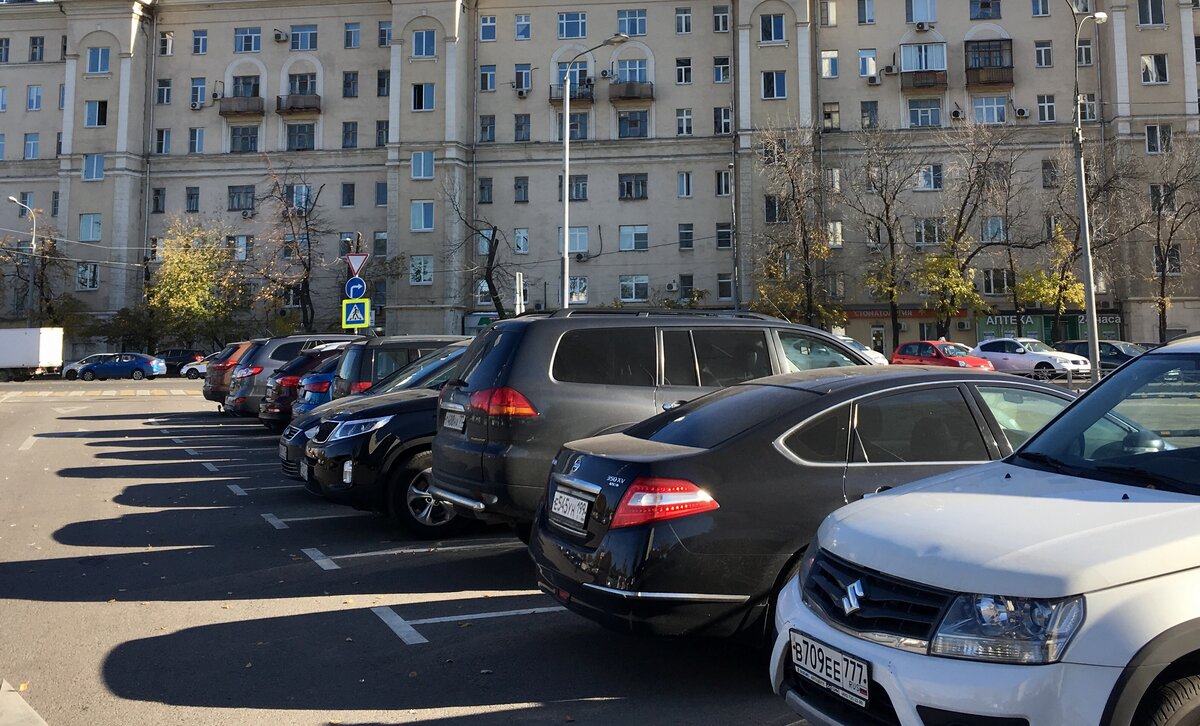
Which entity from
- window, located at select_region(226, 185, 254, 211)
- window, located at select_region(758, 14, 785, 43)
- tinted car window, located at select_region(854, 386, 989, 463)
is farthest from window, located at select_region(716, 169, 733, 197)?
tinted car window, located at select_region(854, 386, 989, 463)

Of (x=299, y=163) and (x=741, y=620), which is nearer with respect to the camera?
(x=741, y=620)

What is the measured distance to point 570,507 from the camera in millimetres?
4711

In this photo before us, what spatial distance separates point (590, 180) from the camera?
2063 inches

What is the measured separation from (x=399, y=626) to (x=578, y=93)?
4985 cm

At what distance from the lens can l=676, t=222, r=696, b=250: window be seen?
52.0 m

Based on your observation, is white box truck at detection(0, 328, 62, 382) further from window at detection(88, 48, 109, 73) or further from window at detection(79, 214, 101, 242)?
window at detection(88, 48, 109, 73)

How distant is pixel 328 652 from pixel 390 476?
325 cm

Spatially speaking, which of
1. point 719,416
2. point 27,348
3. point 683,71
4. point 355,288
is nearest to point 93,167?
point 27,348

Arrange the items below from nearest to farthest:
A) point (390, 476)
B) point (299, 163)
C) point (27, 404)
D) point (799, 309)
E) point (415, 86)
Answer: point (390, 476) < point (27, 404) < point (799, 309) < point (415, 86) < point (299, 163)

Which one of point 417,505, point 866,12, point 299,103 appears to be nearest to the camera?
point 417,505

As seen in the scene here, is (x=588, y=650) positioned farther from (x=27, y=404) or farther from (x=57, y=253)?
(x=57, y=253)

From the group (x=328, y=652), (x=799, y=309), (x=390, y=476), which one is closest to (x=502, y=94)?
(x=799, y=309)

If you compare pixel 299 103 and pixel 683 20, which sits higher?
pixel 683 20

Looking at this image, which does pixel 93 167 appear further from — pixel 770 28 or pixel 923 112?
pixel 923 112
